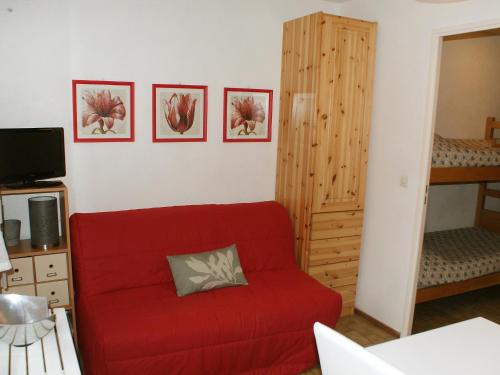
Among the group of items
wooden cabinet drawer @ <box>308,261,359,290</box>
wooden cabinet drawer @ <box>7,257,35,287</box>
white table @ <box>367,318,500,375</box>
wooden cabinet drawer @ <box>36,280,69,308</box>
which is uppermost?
white table @ <box>367,318,500,375</box>

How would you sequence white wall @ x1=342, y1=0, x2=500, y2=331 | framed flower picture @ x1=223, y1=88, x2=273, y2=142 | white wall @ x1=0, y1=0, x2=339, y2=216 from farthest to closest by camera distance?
1. framed flower picture @ x1=223, y1=88, x2=273, y2=142
2. white wall @ x1=342, y1=0, x2=500, y2=331
3. white wall @ x1=0, y1=0, x2=339, y2=216

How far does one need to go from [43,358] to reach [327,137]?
241 cm

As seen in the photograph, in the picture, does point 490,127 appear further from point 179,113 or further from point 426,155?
point 179,113

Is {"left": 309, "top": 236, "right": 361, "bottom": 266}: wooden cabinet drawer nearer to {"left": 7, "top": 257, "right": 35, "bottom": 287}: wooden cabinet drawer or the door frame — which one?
the door frame

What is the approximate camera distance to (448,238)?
4.17 m

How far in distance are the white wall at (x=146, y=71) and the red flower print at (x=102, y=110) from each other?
0.10 meters

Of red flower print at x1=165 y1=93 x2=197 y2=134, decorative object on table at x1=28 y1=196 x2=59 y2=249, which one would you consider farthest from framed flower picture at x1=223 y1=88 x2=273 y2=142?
decorative object on table at x1=28 y1=196 x2=59 y2=249

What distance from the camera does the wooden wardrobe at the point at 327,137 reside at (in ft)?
10.4

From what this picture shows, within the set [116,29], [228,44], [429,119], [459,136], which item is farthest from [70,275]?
[459,136]

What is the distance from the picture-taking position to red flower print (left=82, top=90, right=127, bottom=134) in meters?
2.95

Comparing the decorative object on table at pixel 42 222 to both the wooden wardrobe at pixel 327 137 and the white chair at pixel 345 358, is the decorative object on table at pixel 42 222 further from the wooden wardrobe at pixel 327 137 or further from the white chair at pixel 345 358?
the white chair at pixel 345 358

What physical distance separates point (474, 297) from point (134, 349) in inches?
126

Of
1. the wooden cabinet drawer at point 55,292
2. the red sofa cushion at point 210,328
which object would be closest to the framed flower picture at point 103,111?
the wooden cabinet drawer at point 55,292

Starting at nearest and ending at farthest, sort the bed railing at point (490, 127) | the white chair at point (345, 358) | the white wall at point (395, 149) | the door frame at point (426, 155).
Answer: the white chair at point (345, 358)
the door frame at point (426, 155)
the white wall at point (395, 149)
the bed railing at point (490, 127)
